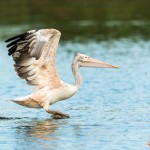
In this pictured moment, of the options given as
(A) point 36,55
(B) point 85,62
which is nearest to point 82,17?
(B) point 85,62

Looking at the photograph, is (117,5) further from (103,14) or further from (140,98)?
(140,98)

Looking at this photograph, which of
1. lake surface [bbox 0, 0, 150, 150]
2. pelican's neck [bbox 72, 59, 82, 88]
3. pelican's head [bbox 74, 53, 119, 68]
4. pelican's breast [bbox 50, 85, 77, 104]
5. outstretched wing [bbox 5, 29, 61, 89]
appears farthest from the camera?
pelican's head [bbox 74, 53, 119, 68]

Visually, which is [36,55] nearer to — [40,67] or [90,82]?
[40,67]

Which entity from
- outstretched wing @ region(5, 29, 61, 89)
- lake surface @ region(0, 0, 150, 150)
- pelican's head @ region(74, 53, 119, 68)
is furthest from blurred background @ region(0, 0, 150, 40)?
outstretched wing @ region(5, 29, 61, 89)

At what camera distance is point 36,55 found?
517 inches

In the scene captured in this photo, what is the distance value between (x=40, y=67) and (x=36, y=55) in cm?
29

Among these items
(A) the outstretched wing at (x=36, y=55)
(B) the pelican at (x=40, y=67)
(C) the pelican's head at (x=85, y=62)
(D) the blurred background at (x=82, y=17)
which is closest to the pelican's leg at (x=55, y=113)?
(B) the pelican at (x=40, y=67)

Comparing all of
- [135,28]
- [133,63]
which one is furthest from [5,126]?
[135,28]

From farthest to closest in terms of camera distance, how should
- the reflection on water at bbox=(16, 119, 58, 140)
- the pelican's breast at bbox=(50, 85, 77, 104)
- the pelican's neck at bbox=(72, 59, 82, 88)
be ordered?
1. the pelican's neck at bbox=(72, 59, 82, 88)
2. the pelican's breast at bbox=(50, 85, 77, 104)
3. the reflection on water at bbox=(16, 119, 58, 140)

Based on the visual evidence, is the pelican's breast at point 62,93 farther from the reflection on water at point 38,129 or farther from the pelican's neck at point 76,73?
the reflection on water at point 38,129

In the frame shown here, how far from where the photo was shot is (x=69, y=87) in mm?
13352

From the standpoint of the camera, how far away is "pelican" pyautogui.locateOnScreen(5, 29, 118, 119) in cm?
1309

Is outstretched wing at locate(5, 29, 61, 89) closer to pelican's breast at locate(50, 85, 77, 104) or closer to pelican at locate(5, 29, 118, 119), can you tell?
pelican at locate(5, 29, 118, 119)

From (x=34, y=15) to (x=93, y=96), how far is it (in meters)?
17.1
